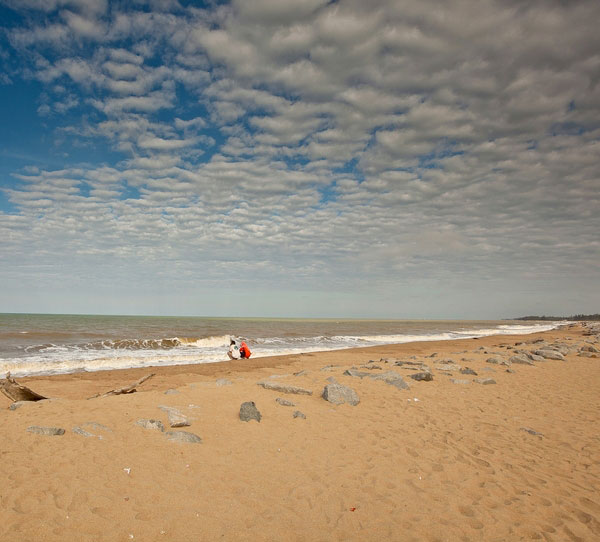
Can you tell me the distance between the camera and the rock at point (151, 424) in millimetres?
7303

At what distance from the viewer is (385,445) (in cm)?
737

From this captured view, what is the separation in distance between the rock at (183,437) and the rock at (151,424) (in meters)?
0.29

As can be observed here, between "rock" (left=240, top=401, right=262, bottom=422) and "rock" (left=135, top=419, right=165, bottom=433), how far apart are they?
5.72 ft

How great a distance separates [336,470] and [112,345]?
30019 mm

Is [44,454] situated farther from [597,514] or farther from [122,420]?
[597,514]

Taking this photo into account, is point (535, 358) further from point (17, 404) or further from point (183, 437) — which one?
point (17, 404)

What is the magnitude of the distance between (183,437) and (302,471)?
7.92 ft

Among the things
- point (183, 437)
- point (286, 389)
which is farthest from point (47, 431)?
point (286, 389)

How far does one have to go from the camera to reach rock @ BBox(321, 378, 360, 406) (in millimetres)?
9953

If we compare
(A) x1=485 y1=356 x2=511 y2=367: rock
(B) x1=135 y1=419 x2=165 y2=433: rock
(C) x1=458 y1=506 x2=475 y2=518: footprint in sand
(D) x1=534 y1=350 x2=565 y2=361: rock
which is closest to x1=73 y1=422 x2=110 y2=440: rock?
(B) x1=135 y1=419 x2=165 y2=433: rock

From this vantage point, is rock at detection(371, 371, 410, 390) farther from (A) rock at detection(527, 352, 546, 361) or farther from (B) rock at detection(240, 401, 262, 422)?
(A) rock at detection(527, 352, 546, 361)

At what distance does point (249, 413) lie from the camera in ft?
27.5

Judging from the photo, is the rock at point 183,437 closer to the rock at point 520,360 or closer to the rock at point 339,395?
the rock at point 339,395

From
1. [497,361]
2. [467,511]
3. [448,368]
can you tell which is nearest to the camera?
[467,511]
